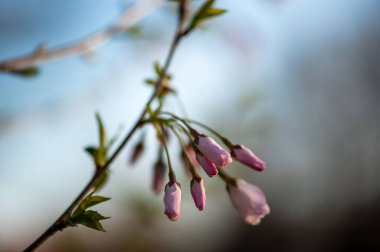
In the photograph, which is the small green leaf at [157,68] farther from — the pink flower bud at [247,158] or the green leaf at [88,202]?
the green leaf at [88,202]

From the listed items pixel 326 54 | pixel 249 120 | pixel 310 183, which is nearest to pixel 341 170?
pixel 310 183

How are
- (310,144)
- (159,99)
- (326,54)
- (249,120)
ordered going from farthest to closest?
1. (326,54)
2. (310,144)
3. (249,120)
4. (159,99)

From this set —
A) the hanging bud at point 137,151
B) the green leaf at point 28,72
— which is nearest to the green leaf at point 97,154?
the hanging bud at point 137,151

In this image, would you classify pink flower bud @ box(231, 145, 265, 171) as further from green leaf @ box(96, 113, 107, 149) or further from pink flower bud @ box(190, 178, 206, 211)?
green leaf @ box(96, 113, 107, 149)

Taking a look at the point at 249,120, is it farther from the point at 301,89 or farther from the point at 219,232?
the point at 219,232

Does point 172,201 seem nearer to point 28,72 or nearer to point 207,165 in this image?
point 207,165

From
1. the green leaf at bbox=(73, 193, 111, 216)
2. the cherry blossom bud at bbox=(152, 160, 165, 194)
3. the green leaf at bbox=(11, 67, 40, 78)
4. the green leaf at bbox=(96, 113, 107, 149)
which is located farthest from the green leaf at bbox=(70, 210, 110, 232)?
the green leaf at bbox=(11, 67, 40, 78)
